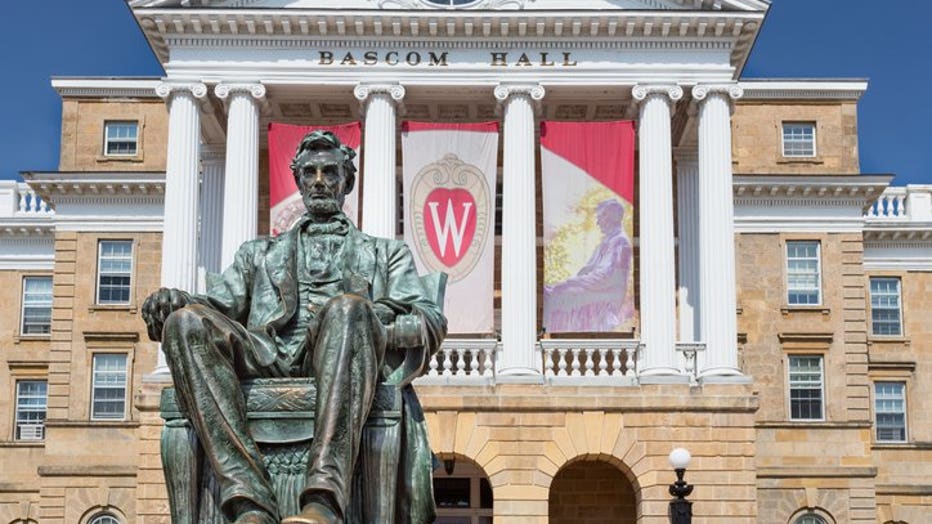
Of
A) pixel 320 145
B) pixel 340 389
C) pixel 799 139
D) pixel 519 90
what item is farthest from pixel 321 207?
pixel 799 139

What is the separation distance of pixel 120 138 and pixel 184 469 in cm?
3649

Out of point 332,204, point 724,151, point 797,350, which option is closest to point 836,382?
point 797,350

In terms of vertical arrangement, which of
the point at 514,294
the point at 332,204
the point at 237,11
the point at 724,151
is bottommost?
the point at 332,204

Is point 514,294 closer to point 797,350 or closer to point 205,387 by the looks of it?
point 797,350

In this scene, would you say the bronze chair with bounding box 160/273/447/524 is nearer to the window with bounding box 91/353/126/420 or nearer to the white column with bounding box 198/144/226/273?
the white column with bounding box 198/144/226/273

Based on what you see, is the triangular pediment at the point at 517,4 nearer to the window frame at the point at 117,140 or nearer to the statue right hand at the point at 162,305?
the window frame at the point at 117,140

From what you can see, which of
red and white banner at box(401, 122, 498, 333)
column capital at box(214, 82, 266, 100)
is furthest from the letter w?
column capital at box(214, 82, 266, 100)

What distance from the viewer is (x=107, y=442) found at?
39875 millimetres

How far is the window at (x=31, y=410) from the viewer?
43.3m

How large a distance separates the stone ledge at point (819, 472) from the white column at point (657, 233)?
9.60m

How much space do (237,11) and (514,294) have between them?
7572mm

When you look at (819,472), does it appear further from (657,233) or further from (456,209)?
(456,209)

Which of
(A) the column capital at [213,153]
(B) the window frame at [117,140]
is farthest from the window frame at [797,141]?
(B) the window frame at [117,140]

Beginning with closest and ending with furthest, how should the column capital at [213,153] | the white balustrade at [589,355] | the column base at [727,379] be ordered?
1. the column base at [727,379]
2. the white balustrade at [589,355]
3. the column capital at [213,153]
